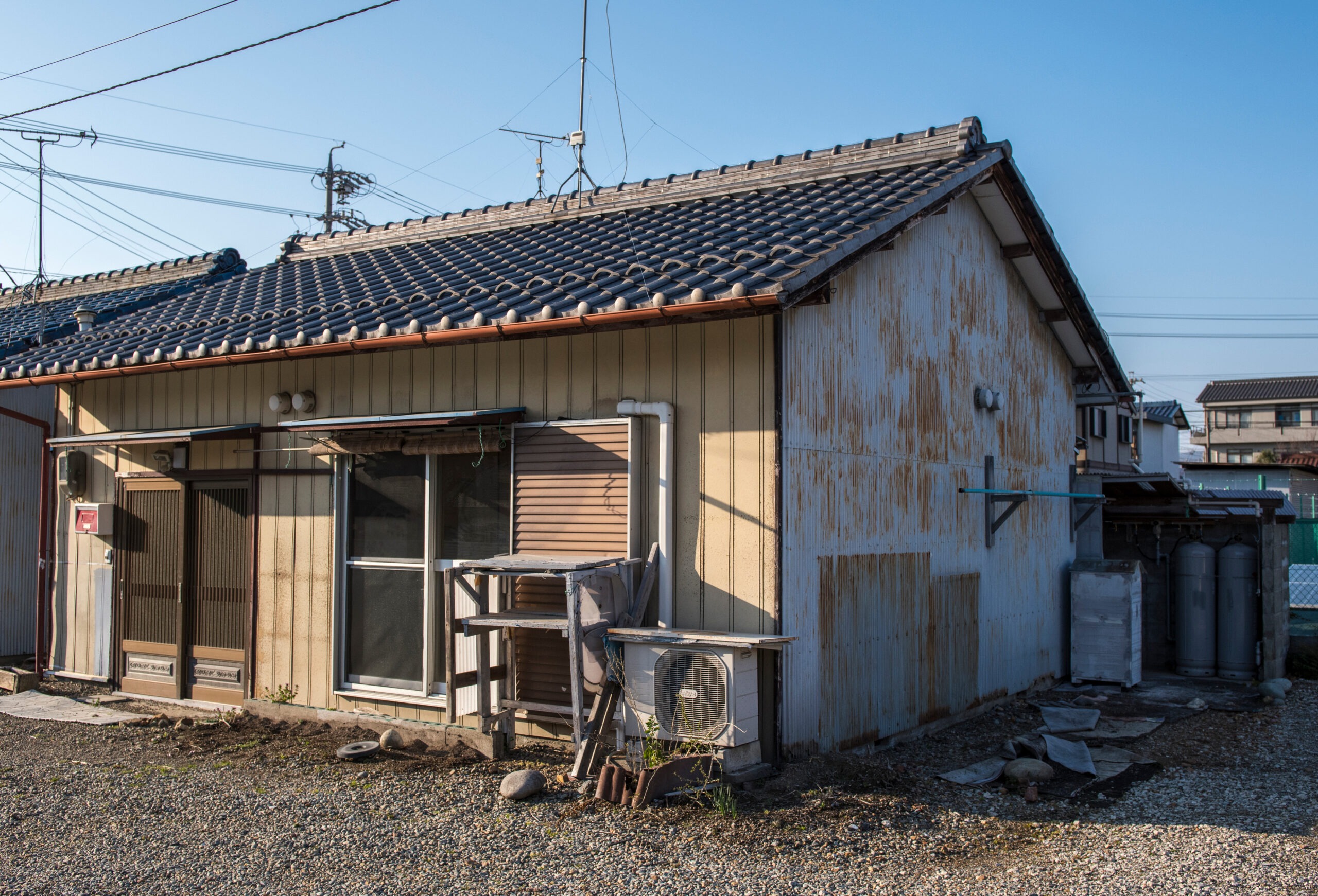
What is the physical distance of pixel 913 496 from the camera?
25.4 feet

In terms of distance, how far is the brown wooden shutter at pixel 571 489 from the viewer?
6.39 m

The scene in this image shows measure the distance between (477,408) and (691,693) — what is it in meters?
2.66

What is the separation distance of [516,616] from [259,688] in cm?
317

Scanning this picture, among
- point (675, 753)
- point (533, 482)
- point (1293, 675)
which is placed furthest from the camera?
point (1293, 675)

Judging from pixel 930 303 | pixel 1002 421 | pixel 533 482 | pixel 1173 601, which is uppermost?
pixel 930 303

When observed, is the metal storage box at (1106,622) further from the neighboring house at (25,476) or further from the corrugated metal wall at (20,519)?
the corrugated metal wall at (20,519)

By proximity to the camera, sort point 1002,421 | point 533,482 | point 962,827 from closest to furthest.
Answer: point 962,827 → point 533,482 → point 1002,421

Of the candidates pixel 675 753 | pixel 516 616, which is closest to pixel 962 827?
pixel 675 753

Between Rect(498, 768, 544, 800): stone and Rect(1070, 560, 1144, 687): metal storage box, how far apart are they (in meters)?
6.78

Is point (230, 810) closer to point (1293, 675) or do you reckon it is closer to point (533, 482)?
point (533, 482)

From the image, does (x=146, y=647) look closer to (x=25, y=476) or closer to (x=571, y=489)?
(x=25, y=476)

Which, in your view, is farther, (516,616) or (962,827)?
(516,616)

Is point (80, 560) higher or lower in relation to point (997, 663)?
higher

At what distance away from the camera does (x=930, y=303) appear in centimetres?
822
